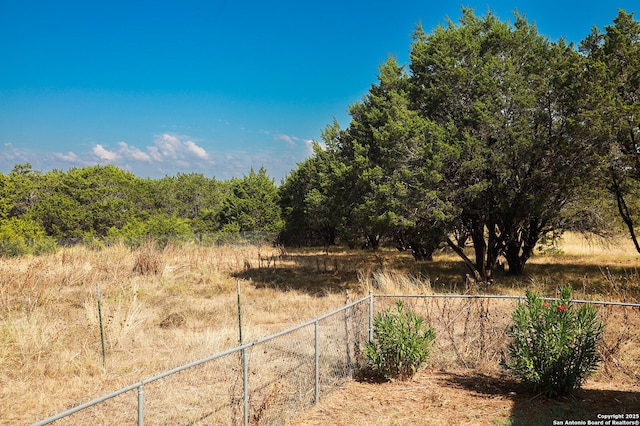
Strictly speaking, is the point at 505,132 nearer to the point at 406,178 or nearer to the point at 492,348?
the point at 406,178

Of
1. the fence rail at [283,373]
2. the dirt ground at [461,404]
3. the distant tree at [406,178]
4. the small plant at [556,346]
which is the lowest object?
the dirt ground at [461,404]

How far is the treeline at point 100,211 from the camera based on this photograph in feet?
99.1

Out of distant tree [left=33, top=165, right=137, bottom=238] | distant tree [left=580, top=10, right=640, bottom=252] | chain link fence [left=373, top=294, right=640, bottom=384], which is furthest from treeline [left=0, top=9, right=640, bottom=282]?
distant tree [left=33, top=165, right=137, bottom=238]

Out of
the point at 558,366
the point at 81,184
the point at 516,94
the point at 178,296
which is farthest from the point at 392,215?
the point at 81,184

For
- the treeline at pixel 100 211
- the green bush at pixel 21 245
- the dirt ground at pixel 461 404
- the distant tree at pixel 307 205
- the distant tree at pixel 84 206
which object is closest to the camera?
the dirt ground at pixel 461 404

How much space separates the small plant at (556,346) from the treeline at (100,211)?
74.1 feet

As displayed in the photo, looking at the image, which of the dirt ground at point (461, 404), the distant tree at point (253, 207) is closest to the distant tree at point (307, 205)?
the distant tree at point (253, 207)

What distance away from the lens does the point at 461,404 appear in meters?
6.45

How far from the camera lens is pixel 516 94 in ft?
51.9

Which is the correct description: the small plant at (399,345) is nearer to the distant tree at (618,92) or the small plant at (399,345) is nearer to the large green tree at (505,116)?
the large green tree at (505,116)

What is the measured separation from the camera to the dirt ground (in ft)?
19.4

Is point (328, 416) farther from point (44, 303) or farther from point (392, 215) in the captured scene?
point (44, 303)

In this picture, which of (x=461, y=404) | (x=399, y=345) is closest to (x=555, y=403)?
(x=461, y=404)

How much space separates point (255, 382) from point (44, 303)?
33.7 ft
